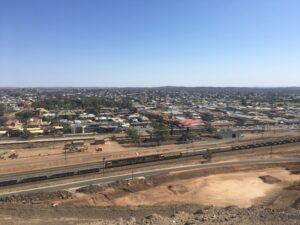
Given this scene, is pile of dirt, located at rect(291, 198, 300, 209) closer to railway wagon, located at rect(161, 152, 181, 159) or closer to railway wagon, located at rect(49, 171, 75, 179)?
railway wagon, located at rect(161, 152, 181, 159)

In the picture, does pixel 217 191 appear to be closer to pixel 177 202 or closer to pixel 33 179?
pixel 177 202

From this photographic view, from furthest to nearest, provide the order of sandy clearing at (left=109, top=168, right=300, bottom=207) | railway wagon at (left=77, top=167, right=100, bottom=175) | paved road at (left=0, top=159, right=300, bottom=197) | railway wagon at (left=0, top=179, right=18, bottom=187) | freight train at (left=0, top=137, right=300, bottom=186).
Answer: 1. railway wagon at (left=77, top=167, right=100, bottom=175)
2. freight train at (left=0, top=137, right=300, bottom=186)
3. railway wagon at (left=0, top=179, right=18, bottom=187)
4. paved road at (left=0, top=159, right=300, bottom=197)
5. sandy clearing at (left=109, top=168, right=300, bottom=207)

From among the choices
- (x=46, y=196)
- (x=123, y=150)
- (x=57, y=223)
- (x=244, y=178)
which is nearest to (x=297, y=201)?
(x=244, y=178)

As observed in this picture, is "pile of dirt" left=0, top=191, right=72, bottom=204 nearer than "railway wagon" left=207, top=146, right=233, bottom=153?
Yes

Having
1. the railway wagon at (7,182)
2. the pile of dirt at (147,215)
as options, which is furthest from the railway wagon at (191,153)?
the railway wagon at (7,182)

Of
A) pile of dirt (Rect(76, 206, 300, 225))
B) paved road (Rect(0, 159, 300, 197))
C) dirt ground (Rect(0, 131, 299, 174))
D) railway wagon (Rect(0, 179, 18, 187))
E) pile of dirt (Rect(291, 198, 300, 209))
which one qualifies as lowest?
dirt ground (Rect(0, 131, 299, 174))

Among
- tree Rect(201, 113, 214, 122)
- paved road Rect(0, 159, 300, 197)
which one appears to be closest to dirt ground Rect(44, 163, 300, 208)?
paved road Rect(0, 159, 300, 197)

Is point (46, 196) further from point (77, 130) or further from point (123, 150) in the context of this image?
point (77, 130)
